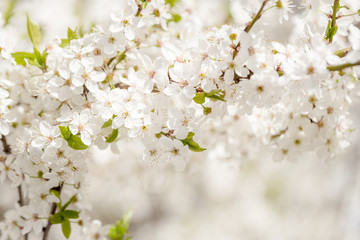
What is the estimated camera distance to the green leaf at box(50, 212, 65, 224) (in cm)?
161

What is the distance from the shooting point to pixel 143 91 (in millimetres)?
1454

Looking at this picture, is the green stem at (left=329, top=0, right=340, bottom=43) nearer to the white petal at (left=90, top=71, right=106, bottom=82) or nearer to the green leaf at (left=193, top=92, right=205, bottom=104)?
the green leaf at (left=193, top=92, right=205, bottom=104)

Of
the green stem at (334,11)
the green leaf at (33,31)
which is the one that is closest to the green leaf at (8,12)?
the green leaf at (33,31)

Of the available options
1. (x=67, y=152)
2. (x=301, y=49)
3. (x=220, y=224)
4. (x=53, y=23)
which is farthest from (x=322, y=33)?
(x=220, y=224)

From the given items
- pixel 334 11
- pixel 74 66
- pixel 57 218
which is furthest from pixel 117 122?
pixel 334 11

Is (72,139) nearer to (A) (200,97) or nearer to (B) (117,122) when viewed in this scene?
(B) (117,122)

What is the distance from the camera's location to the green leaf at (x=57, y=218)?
63.4 inches

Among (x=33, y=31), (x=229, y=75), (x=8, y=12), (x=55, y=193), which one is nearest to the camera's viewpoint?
(x=229, y=75)

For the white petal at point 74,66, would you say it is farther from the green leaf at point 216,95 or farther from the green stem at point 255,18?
the green stem at point 255,18

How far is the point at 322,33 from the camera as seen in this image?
1520 mm

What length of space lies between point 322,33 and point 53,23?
2424 millimetres

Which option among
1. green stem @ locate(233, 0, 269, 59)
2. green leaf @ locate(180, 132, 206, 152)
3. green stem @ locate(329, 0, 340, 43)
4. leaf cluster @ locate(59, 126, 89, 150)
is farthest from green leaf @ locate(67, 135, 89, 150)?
green stem @ locate(329, 0, 340, 43)

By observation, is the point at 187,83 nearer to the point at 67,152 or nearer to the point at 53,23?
the point at 67,152

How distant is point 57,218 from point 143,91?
0.59 meters
